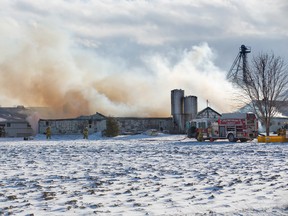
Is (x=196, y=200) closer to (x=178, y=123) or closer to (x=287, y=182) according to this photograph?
(x=287, y=182)

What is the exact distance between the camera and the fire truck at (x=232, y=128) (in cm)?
4056

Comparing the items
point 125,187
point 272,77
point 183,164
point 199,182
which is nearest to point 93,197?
point 125,187

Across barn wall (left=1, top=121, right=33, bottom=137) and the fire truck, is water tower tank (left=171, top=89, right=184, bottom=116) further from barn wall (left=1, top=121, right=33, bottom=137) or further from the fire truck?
the fire truck

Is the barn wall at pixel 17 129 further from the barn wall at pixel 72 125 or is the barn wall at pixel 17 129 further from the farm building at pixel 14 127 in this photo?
the barn wall at pixel 72 125

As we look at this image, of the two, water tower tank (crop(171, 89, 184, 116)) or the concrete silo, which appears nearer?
the concrete silo

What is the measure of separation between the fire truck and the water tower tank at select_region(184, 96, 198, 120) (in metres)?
25.8

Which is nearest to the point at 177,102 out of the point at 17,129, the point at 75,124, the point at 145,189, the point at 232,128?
the point at 75,124

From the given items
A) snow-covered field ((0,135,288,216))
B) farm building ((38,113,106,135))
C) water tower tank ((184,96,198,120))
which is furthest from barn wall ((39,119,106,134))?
snow-covered field ((0,135,288,216))

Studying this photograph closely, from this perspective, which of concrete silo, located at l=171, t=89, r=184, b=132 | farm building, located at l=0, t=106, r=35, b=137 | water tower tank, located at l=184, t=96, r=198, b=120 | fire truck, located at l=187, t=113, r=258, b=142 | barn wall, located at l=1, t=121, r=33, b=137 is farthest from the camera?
barn wall, located at l=1, t=121, r=33, b=137

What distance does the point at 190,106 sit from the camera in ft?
226

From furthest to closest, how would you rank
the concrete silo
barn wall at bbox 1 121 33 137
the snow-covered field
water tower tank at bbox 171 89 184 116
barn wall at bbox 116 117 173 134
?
barn wall at bbox 1 121 33 137
water tower tank at bbox 171 89 184 116
the concrete silo
barn wall at bbox 116 117 173 134
the snow-covered field

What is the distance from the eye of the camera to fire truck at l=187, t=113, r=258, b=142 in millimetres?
40562

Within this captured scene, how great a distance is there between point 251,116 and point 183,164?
23904mm

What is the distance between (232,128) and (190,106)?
27892mm
